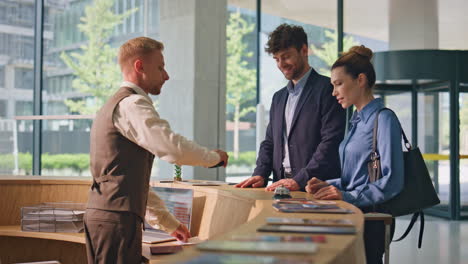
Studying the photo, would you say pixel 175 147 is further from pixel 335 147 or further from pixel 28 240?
pixel 28 240

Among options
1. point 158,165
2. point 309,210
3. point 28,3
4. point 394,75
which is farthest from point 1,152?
point 309,210

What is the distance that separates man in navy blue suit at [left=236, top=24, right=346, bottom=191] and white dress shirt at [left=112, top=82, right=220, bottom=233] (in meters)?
0.61

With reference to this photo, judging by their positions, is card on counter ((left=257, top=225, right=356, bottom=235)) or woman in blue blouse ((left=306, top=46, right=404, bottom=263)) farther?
woman in blue blouse ((left=306, top=46, right=404, bottom=263))

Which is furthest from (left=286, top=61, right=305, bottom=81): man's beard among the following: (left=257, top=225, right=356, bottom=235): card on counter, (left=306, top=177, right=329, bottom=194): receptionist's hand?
(left=257, top=225, right=356, bottom=235): card on counter

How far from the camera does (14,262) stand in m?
4.49

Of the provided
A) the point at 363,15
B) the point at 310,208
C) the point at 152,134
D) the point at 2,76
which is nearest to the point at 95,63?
the point at 2,76

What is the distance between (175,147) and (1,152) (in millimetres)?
7627

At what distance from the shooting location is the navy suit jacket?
2.98 meters

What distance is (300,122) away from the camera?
317 centimetres

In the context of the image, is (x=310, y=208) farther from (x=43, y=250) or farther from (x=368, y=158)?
(x=43, y=250)

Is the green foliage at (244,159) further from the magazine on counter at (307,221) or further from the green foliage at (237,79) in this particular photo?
the magazine on counter at (307,221)

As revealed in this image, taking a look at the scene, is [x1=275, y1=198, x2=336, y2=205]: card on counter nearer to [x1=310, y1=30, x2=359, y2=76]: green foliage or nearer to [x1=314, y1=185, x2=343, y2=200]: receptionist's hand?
[x1=314, y1=185, x2=343, y2=200]: receptionist's hand

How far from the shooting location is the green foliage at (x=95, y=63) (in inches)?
374

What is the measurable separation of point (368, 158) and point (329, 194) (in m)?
0.22
